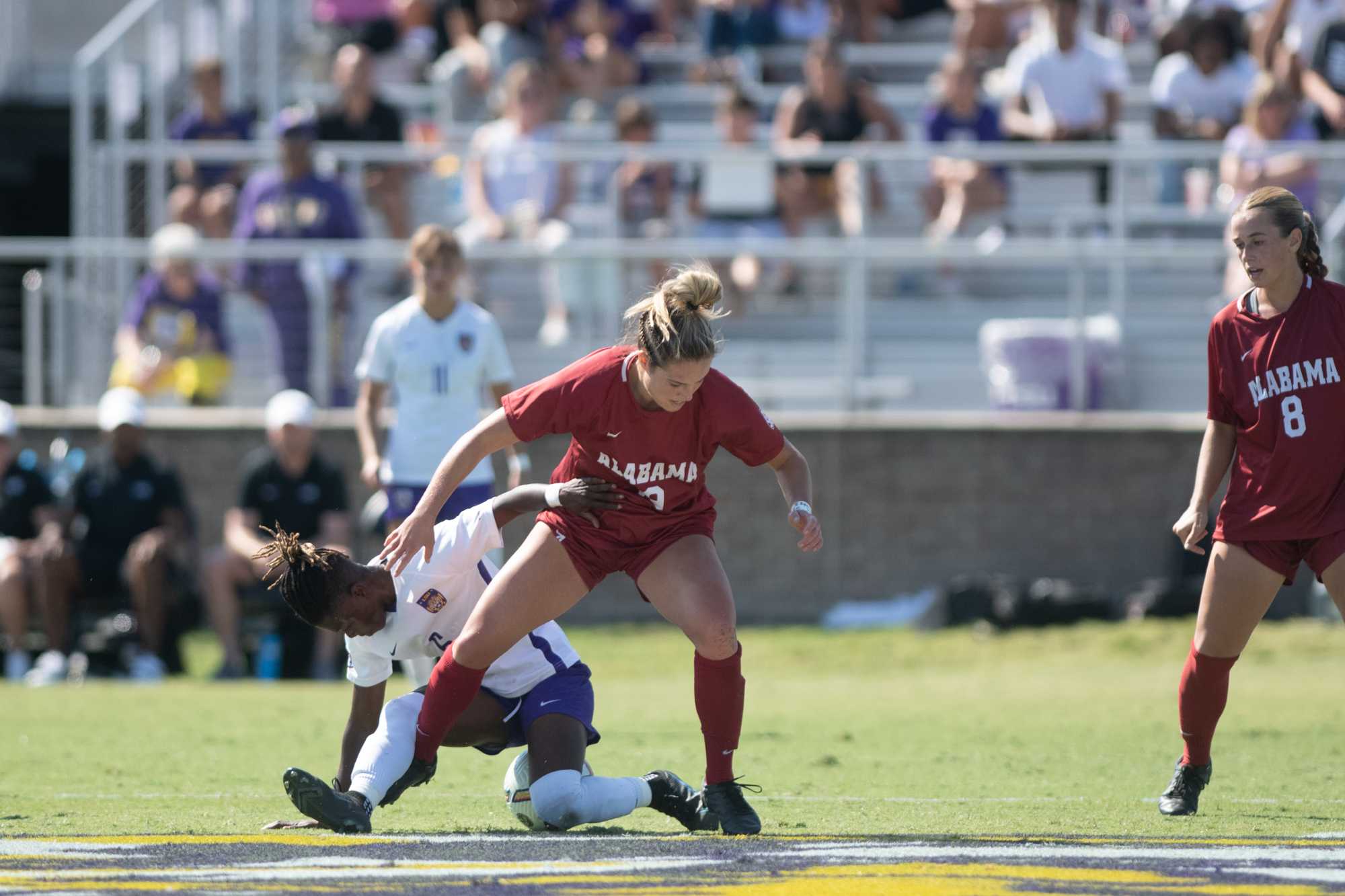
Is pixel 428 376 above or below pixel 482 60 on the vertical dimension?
below

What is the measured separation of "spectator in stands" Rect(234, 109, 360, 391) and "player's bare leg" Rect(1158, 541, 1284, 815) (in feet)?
29.7

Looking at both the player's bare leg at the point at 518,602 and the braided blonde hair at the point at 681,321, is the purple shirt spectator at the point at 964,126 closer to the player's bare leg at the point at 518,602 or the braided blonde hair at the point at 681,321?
the braided blonde hair at the point at 681,321

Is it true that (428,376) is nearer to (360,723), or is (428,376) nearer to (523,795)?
(360,723)

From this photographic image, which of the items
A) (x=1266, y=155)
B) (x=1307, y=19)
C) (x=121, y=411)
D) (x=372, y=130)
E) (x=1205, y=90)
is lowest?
(x=121, y=411)

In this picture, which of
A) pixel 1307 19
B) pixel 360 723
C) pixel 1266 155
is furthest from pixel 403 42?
pixel 360 723

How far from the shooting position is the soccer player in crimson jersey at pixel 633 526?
5.87 metres

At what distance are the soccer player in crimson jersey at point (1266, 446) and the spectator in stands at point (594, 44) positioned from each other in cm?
1167

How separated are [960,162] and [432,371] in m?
6.80

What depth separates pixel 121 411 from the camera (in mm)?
12539

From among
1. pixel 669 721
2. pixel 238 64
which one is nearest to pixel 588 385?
pixel 669 721

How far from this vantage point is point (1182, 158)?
1443 cm

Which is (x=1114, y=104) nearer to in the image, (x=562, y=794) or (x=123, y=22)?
(x=123, y=22)

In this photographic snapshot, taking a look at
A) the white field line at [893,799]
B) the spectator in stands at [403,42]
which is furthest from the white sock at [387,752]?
the spectator in stands at [403,42]

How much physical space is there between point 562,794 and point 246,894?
5.09 ft
